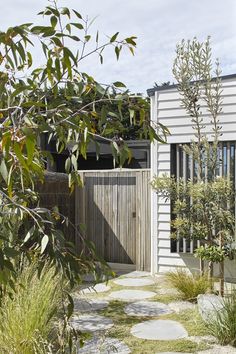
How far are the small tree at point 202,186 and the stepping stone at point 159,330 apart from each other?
99cm

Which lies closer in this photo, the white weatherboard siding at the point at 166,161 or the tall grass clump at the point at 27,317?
the tall grass clump at the point at 27,317

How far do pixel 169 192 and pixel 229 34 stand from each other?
2152 millimetres

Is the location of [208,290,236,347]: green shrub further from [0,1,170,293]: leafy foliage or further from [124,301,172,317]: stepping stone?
[0,1,170,293]: leafy foliage

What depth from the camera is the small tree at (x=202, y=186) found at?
4.92 m

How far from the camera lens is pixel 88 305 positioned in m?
4.96

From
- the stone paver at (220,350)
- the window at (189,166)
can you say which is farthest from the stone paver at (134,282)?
the stone paver at (220,350)

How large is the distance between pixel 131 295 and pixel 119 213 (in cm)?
210

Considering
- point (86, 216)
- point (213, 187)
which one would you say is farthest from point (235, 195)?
point (86, 216)

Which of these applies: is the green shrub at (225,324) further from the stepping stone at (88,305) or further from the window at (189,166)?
A: the window at (189,166)

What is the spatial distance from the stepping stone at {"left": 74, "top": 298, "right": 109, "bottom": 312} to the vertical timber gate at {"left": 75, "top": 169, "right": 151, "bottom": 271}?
6.53ft

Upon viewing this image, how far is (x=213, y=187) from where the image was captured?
198 inches

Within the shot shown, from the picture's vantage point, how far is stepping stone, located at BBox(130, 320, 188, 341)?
12.7ft

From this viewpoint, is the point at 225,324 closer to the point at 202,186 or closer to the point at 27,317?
the point at 27,317

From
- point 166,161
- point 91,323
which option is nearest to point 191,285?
point 91,323
